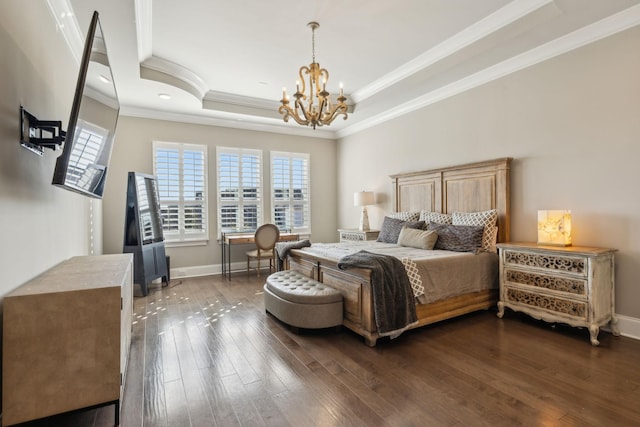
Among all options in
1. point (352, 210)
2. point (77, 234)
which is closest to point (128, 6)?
point (77, 234)

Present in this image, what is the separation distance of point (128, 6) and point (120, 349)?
8.56ft

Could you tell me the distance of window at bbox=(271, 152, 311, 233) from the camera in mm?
6516

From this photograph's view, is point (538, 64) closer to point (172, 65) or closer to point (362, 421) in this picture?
point (362, 421)

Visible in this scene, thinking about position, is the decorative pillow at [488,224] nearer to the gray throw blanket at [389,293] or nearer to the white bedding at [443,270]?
the white bedding at [443,270]

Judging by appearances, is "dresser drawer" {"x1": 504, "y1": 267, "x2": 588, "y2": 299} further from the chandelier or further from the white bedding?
the chandelier

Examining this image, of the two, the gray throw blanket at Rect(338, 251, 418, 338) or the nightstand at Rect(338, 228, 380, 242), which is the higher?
the nightstand at Rect(338, 228, 380, 242)

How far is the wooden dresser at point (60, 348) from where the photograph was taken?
1517mm

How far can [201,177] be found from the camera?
19.0 ft

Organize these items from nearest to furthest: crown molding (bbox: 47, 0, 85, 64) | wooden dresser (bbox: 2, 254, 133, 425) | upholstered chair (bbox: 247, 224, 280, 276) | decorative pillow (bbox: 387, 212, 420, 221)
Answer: wooden dresser (bbox: 2, 254, 133, 425), crown molding (bbox: 47, 0, 85, 64), decorative pillow (bbox: 387, 212, 420, 221), upholstered chair (bbox: 247, 224, 280, 276)

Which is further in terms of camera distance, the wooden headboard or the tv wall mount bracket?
the wooden headboard

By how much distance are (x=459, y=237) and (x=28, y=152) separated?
3.97 meters

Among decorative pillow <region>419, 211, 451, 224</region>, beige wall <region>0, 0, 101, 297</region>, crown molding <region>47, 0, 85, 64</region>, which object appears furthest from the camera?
decorative pillow <region>419, 211, 451, 224</region>

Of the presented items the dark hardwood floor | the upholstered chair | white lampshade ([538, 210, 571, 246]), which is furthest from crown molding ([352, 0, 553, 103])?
the dark hardwood floor

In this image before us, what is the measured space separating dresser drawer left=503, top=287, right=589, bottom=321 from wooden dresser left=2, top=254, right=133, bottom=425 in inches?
138
